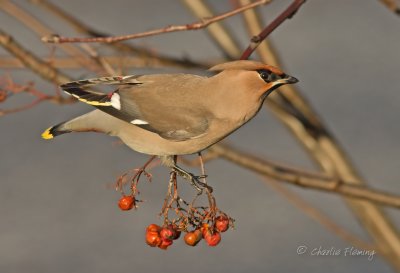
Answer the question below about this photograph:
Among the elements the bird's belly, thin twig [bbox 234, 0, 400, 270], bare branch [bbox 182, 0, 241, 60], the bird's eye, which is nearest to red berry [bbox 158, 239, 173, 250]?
the bird's belly

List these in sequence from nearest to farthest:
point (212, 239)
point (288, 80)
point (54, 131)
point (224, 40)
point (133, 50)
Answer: point (288, 80)
point (212, 239)
point (54, 131)
point (133, 50)
point (224, 40)

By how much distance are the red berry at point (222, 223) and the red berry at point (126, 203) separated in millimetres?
261

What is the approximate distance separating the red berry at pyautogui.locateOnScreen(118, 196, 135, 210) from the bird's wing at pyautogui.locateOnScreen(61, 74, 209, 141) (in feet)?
0.69

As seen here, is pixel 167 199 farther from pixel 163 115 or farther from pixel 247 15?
pixel 247 15

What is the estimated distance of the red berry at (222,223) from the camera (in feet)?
7.34

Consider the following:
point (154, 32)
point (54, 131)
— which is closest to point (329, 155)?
point (54, 131)

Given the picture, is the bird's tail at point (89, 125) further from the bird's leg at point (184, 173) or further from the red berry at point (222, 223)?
the red berry at point (222, 223)

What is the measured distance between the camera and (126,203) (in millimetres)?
2344

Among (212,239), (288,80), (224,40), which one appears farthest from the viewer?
(224,40)

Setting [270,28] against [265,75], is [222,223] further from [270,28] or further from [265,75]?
[270,28]

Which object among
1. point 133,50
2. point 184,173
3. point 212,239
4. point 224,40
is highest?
point 133,50

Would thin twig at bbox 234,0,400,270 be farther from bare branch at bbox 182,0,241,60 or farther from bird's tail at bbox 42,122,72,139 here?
bird's tail at bbox 42,122,72,139

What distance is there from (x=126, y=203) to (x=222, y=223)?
288 millimetres

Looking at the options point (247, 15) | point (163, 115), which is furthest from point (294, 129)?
point (163, 115)
